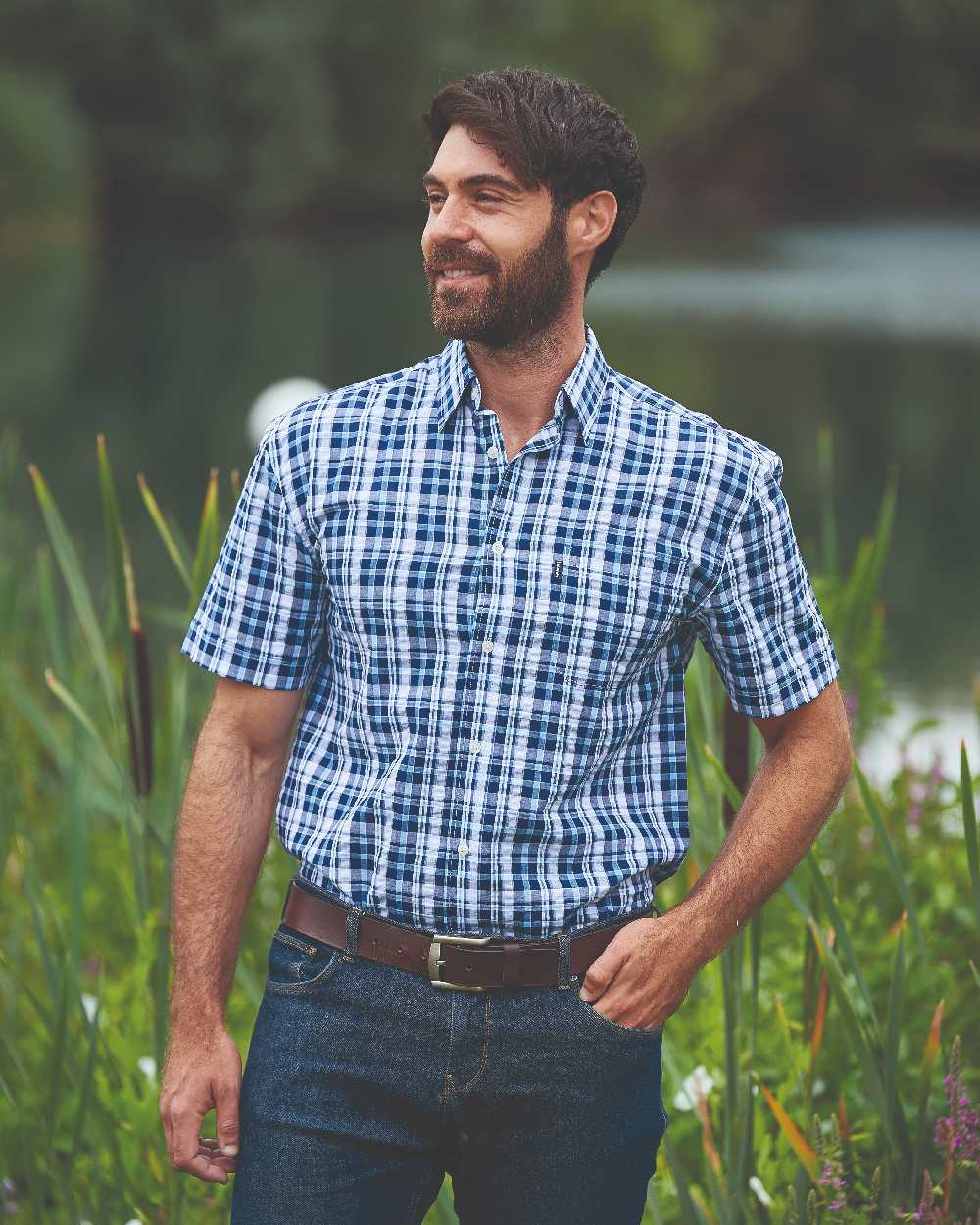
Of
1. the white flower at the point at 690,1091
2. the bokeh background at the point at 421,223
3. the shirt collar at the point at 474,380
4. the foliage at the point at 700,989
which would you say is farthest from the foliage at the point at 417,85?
the shirt collar at the point at 474,380

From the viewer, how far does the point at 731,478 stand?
5.23 feet

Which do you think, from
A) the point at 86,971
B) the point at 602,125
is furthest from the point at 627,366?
the point at 602,125

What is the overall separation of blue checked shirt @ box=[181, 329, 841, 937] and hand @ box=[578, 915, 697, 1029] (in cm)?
5

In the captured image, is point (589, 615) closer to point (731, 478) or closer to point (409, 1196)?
point (731, 478)

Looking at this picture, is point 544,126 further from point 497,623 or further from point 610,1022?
point 610,1022

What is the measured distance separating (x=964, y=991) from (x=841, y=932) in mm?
1094

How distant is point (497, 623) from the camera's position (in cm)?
157

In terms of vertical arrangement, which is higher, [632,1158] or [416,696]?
[416,696]

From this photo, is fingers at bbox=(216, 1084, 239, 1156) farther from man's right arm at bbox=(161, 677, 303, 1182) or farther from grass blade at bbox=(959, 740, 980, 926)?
grass blade at bbox=(959, 740, 980, 926)

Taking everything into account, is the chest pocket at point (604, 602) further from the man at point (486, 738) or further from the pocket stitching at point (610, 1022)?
the pocket stitching at point (610, 1022)

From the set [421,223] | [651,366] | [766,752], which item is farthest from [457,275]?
[421,223]

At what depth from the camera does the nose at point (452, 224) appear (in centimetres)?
157

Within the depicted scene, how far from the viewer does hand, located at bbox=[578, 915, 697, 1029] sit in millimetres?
1554

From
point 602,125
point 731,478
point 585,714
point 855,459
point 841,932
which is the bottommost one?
point 855,459
